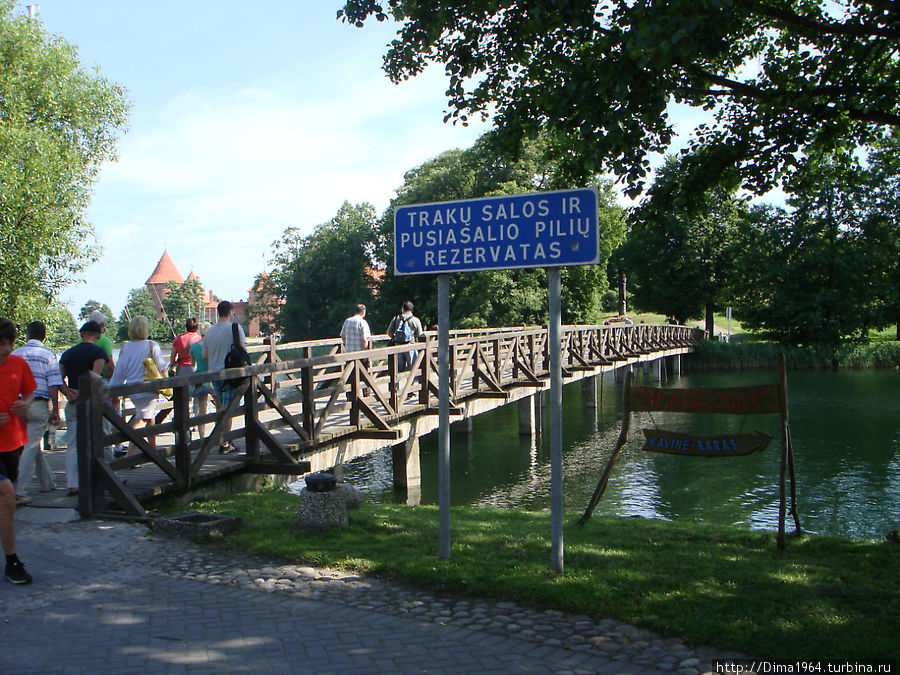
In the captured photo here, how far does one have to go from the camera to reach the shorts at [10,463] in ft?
17.9

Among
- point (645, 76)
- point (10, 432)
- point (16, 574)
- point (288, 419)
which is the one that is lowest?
point (16, 574)

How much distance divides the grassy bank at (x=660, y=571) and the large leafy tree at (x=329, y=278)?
4827 cm

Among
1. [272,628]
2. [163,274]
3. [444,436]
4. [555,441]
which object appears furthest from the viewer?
[163,274]

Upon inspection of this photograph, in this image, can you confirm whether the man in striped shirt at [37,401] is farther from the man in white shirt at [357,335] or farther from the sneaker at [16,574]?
the man in white shirt at [357,335]

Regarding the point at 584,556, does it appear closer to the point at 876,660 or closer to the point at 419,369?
the point at 876,660

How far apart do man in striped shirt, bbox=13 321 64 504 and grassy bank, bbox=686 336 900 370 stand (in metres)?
41.6

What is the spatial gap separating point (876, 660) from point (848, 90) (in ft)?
21.1

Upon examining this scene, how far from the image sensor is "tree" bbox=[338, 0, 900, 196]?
7480 mm

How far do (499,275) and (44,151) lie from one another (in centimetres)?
2609

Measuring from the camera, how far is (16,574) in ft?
17.1

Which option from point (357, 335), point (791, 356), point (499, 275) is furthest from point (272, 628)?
point (791, 356)

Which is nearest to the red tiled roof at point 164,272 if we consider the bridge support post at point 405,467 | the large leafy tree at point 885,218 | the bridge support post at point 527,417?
the large leafy tree at point 885,218

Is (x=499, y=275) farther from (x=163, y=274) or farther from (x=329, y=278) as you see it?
(x=163, y=274)

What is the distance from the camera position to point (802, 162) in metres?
10.2
